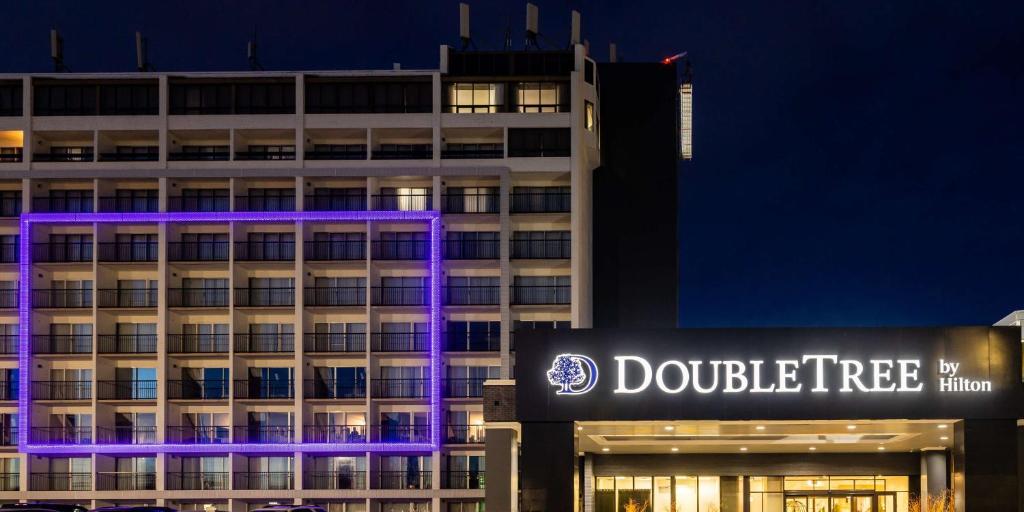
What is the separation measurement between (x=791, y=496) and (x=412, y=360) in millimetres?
21291

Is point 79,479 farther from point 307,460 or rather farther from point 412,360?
point 412,360

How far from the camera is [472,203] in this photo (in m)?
66.4

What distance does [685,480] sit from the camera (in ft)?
187

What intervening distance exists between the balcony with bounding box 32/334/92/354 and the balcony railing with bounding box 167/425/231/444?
Result: 6.80 meters

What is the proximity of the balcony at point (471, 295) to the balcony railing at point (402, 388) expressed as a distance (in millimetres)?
4673

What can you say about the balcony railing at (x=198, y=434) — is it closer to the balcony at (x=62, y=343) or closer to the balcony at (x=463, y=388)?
the balcony at (x=62, y=343)

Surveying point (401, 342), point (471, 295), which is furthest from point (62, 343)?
point (471, 295)

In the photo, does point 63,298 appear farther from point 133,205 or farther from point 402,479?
point 402,479

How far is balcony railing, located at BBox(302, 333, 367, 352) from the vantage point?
211 ft

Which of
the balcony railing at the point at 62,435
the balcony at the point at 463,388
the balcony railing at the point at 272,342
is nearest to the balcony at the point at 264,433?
the balcony railing at the point at 272,342

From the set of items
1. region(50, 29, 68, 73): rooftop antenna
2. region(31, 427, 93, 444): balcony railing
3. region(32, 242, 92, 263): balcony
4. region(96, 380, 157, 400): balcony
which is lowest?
region(31, 427, 93, 444): balcony railing

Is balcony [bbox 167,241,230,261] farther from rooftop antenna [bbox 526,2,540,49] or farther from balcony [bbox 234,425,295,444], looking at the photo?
rooftop antenna [bbox 526,2,540,49]

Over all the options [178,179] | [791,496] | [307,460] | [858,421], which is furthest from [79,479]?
[858,421]

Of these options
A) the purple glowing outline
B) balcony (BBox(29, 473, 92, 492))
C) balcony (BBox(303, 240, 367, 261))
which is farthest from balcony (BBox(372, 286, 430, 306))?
balcony (BBox(29, 473, 92, 492))
